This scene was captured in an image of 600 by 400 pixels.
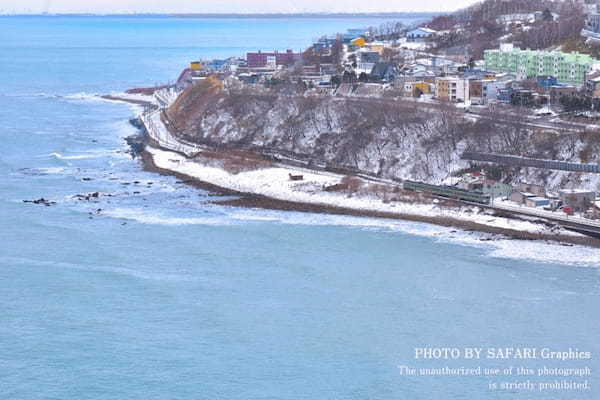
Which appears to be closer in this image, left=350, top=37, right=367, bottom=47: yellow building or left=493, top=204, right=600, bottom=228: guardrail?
left=493, top=204, right=600, bottom=228: guardrail

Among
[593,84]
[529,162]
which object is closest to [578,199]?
[529,162]

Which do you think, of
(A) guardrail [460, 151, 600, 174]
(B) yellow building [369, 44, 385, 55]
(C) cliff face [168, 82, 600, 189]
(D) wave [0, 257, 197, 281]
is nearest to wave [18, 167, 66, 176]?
(C) cliff face [168, 82, 600, 189]

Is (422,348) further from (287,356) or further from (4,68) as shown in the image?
(4,68)

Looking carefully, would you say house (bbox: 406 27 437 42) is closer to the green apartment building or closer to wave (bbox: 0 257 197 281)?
the green apartment building

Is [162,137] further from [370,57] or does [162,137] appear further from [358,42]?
[358,42]

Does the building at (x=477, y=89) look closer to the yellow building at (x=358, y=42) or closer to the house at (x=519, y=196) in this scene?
the house at (x=519, y=196)

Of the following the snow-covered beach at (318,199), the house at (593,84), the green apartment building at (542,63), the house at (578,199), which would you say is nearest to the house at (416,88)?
the green apartment building at (542,63)

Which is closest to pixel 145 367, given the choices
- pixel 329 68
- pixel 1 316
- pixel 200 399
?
pixel 200 399
